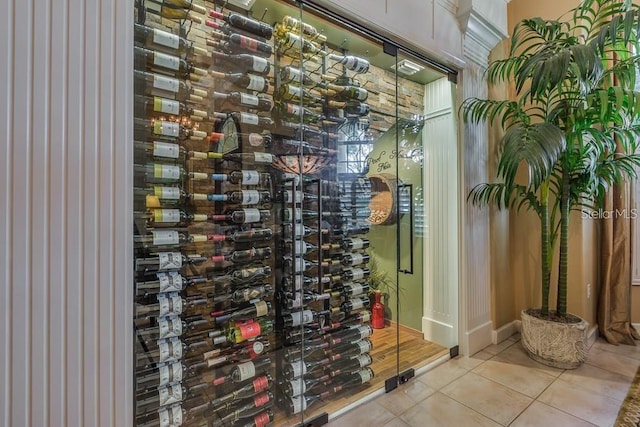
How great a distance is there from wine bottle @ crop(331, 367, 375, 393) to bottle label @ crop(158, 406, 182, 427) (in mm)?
1036

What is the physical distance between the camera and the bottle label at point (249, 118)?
5.91ft

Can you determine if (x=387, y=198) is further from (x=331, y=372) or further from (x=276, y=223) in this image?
(x=331, y=372)

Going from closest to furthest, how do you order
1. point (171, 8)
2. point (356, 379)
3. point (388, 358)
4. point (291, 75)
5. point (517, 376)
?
point (171, 8)
point (291, 75)
point (356, 379)
point (517, 376)
point (388, 358)

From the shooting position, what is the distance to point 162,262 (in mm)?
1457

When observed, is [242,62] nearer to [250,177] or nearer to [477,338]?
[250,177]

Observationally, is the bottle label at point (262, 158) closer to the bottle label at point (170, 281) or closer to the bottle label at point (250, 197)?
the bottle label at point (250, 197)

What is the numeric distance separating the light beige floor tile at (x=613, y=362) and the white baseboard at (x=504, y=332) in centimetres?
58

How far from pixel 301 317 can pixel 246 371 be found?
18.0 inches

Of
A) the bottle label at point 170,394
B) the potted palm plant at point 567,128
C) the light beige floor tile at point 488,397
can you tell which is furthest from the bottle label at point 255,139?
the light beige floor tile at point 488,397

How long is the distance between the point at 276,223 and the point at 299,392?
109 centimetres

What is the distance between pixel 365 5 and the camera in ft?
6.44

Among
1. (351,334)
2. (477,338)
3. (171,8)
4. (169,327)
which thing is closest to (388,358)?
(351,334)
